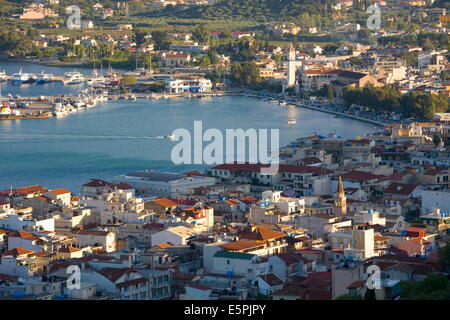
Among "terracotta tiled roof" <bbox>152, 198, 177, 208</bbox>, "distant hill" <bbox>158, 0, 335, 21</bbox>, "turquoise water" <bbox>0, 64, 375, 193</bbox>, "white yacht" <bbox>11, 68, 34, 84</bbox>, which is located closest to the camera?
"terracotta tiled roof" <bbox>152, 198, 177, 208</bbox>

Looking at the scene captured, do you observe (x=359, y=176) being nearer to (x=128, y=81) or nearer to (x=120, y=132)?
(x=120, y=132)

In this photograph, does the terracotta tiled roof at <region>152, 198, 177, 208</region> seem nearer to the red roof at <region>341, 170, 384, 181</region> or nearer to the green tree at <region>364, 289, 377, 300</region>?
the red roof at <region>341, 170, 384, 181</region>

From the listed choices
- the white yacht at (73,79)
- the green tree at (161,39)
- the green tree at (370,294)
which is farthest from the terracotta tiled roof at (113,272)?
the green tree at (161,39)

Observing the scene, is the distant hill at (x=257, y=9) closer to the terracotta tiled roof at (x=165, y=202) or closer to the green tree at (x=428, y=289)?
the terracotta tiled roof at (x=165, y=202)

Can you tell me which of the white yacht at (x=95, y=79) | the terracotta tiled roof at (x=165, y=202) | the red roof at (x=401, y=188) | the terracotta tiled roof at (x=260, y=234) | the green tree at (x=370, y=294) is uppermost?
the green tree at (x=370, y=294)

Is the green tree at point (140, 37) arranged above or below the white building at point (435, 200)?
below

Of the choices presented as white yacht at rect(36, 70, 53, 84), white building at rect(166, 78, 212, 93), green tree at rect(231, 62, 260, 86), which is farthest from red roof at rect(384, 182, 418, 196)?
white yacht at rect(36, 70, 53, 84)

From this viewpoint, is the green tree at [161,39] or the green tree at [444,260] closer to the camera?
the green tree at [444,260]
